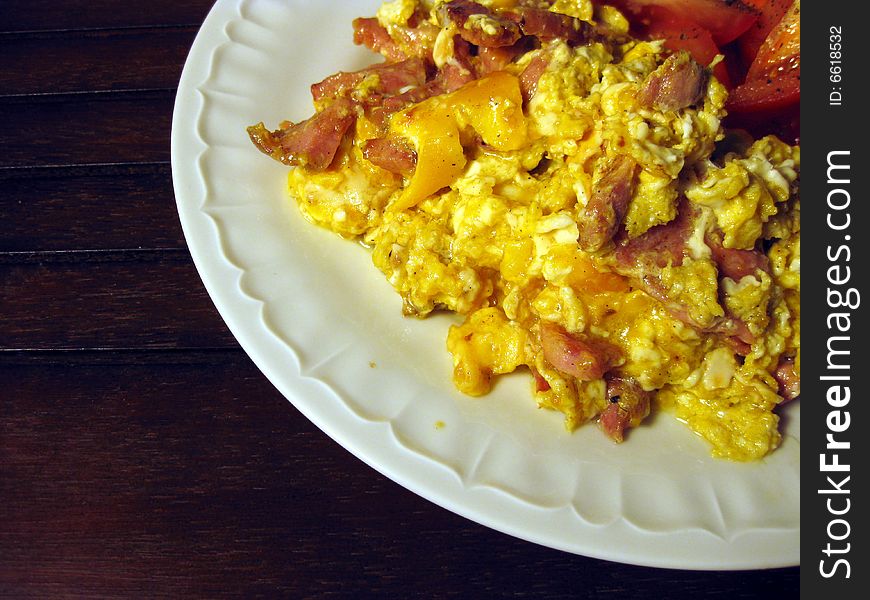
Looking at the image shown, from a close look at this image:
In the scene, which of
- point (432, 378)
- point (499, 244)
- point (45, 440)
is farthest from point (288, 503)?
point (499, 244)

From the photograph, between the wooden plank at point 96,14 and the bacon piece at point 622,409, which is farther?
the wooden plank at point 96,14

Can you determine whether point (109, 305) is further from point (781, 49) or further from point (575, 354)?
point (781, 49)

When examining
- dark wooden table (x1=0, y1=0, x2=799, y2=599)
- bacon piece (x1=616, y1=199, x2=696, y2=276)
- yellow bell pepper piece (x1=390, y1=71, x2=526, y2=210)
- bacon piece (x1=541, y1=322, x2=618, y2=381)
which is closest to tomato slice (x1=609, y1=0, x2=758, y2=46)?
yellow bell pepper piece (x1=390, y1=71, x2=526, y2=210)

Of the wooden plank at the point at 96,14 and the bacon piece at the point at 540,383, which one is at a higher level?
the wooden plank at the point at 96,14

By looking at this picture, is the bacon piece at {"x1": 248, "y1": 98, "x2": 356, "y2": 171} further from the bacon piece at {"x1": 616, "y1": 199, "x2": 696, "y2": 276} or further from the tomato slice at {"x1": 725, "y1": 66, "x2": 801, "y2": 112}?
the tomato slice at {"x1": 725, "y1": 66, "x2": 801, "y2": 112}

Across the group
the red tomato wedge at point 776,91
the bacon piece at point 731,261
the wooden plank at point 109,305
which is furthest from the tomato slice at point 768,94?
the wooden plank at point 109,305

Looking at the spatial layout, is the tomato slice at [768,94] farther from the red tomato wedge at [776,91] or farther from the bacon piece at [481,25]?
the bacon piece at [481,25]

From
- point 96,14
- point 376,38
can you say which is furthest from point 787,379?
point 96,14
